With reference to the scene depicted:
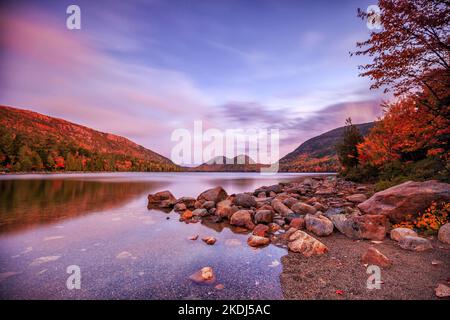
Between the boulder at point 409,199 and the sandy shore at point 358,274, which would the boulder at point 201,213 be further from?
the boulder at point 409,199

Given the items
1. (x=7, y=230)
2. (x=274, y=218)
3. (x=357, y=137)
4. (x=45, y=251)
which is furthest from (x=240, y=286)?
(x=357, y=137)

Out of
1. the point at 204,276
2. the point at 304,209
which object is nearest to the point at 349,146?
the point at 304,209

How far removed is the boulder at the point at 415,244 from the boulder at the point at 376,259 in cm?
148

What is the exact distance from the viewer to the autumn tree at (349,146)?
34.6m

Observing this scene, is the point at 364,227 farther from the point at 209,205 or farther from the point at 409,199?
the point at 209,205

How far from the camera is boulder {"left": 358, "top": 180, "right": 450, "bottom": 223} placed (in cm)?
751

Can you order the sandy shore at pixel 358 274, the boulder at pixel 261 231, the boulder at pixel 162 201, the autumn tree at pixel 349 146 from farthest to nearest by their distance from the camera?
the autumn tree at pixel 349 146 → the boulder at pixel 162 201 → the boulder at pixel 261 231 → the sandy shore at pixel 358 274

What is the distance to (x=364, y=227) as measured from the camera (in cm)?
712

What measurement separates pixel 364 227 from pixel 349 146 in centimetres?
3351

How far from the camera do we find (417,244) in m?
5.62

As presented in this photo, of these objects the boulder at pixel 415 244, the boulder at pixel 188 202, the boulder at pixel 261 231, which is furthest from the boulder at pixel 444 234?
the boulder at pixel 188 202

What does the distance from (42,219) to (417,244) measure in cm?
1695

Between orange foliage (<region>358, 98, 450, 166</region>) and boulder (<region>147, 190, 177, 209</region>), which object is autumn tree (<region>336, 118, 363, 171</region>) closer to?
orange foliage (<region>358, 98, 450, 166</region>)
